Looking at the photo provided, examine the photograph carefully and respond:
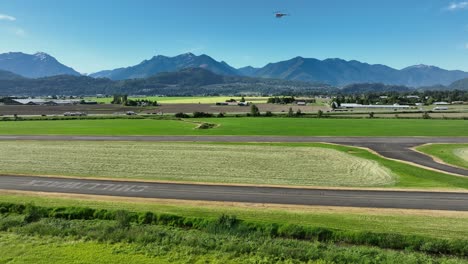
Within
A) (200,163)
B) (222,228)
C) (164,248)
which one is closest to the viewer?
(164,248)

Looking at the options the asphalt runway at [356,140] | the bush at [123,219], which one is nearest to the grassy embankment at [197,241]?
the bush at [123,219]

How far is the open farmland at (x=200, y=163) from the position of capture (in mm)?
38562

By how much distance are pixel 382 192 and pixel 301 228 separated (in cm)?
1401

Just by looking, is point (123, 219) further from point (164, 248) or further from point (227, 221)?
point (227, 221)

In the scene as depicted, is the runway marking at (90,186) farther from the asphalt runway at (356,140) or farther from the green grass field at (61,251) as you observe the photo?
the asphalt runway at (356,140)

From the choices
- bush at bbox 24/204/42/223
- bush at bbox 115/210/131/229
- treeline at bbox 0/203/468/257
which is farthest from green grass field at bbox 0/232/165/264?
bush at bbox 24/204/42/223

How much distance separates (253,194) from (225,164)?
45.1ft

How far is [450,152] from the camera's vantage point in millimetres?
53781

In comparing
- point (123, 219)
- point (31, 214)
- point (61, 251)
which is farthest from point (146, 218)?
point (31, 214)

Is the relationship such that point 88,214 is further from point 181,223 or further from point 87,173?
point 87,173

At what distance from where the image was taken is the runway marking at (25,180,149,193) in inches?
1339

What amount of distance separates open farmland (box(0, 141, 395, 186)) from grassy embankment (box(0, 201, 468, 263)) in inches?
507

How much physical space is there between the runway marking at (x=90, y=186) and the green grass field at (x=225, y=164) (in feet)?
11.3

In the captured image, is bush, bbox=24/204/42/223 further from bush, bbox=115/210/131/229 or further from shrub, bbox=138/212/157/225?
shrub, bbox=138/212/157/225
